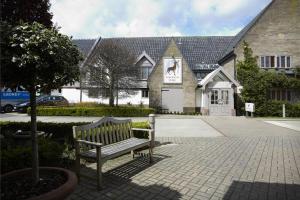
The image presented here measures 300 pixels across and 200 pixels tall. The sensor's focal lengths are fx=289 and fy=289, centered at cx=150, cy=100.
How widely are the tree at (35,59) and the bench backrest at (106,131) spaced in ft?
6.79

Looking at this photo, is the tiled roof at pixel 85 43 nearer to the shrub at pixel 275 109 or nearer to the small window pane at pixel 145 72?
the small window pane at pixel 145 72

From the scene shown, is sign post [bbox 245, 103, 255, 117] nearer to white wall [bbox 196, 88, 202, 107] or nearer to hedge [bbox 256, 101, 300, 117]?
hedge [bbox 256, 101, 300, 117]

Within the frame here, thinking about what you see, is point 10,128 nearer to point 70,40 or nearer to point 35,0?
point 35,0

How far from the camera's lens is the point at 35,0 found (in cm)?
1463

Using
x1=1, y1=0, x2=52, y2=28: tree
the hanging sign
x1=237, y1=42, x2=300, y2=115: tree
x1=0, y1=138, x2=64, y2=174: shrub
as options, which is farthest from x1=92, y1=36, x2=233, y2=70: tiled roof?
x1=0, y1=138, x2=64, y2=174: shrub

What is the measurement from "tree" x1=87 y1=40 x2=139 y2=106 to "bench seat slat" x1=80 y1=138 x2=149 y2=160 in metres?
18.7

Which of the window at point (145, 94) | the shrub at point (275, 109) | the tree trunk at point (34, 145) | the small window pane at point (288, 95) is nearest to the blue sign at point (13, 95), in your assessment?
the window at point (145, 94)

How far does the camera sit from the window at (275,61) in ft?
98.3

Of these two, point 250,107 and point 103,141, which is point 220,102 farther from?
point 103,141

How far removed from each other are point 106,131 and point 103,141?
13.1 inches

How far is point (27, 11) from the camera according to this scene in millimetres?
14594

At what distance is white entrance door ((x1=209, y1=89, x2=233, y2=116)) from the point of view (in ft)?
93.1

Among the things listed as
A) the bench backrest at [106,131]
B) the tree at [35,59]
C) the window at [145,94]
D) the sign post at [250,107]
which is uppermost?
the window at [145,94]

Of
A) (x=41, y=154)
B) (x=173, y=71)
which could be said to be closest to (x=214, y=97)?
(x=173, y=71)
